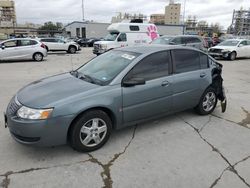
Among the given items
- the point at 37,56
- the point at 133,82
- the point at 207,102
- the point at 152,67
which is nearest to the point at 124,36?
the point at 37,56

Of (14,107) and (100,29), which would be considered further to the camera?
(100,29)

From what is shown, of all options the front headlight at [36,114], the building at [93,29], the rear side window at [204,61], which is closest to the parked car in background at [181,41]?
the rear side window at [204,61]

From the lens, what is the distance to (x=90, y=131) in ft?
10.9

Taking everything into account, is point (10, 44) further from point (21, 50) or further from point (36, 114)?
point (36, 114)

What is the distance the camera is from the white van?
16.9m

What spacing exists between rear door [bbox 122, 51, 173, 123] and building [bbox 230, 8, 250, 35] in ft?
353

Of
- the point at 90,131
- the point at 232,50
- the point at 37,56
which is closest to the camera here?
the point at 90,131

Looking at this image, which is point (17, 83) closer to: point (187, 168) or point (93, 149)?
point (93, 149)

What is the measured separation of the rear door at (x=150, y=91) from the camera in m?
3.62

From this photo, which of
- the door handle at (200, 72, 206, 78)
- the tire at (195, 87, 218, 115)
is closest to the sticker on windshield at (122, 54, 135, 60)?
the door handle at (200, 72, 206, 78)

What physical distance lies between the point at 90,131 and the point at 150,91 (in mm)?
1203

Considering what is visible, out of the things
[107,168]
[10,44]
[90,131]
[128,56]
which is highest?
[128,56]

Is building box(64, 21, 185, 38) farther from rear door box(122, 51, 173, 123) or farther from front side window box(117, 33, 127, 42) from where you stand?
rear door box(122, 51, 173, 123)

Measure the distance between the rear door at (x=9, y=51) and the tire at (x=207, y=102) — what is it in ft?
41.5
